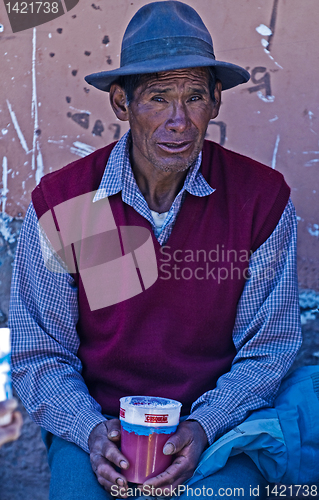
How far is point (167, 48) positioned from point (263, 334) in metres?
1.09

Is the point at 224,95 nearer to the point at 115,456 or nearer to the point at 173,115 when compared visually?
the point at 173,115

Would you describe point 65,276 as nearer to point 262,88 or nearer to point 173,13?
point 173,13

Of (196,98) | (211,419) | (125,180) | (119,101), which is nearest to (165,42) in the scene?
(196,98)

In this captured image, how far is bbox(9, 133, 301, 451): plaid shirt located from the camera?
2.08 metres

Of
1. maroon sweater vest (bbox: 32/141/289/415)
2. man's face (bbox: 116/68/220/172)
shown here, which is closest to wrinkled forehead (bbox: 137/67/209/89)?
man's face (bbox: 116/68/220/172)

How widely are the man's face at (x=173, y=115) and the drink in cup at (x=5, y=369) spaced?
45.1 inches

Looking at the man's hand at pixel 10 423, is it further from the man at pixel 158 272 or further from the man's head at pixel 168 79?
the man's head at pixel 168 79

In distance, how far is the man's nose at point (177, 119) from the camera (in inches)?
84.0

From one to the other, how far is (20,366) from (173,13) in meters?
1.41

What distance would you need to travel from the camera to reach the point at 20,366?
2.19 meters

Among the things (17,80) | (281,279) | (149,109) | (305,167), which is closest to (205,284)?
(281,279)

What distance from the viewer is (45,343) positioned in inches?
85.6

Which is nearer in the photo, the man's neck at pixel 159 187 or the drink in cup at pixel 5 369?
the man's neck at pixel 159 187

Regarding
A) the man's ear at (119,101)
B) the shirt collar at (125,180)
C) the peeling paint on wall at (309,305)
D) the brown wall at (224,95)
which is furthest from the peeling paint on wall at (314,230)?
the man's ear at (119,101)
